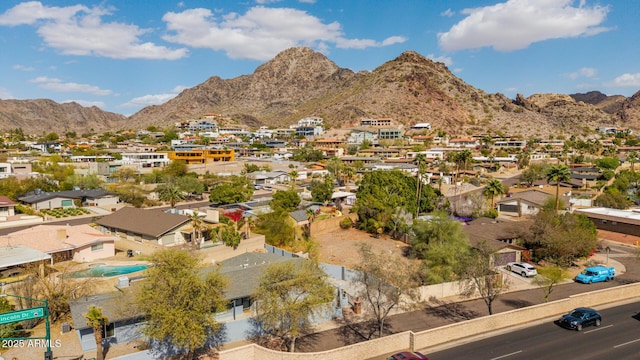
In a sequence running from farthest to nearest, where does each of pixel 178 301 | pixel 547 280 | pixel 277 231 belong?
pixel 277 231 → pixel 547 280 → pixel 178 301

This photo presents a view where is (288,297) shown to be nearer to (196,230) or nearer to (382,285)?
(382,285)

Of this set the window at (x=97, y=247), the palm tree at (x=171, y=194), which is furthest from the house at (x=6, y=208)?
the window at (x=97, y=247)

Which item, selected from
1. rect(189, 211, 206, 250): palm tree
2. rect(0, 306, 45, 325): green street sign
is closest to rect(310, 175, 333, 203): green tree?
rect(189, 211, 206, 250): palm tree

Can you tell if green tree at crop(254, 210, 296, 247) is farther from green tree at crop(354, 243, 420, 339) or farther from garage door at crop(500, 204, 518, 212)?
garage door at crop(500, 204, 518, 212)

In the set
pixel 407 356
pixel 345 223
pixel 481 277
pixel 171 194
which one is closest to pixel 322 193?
pixel 345 223

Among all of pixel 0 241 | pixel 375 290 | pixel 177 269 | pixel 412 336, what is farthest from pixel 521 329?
pixel 0 241

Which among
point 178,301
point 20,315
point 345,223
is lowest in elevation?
point 345,223

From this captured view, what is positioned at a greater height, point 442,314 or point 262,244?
point 262,244
